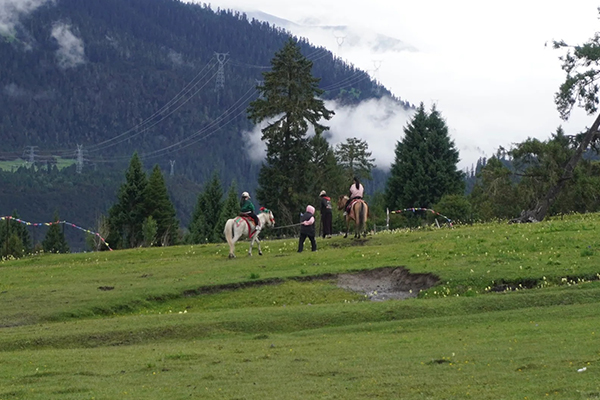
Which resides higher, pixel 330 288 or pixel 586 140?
pixel 586 140

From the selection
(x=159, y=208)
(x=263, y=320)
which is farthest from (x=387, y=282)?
(x=159, y=208)

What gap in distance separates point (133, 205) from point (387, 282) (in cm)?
8227

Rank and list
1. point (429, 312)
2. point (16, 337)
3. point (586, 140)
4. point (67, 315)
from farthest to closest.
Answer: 1. point (586, 140)
2. point (67, 315)
3. point (429, 312)
4. point (16, 337)

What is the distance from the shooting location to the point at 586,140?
5938 centimetres

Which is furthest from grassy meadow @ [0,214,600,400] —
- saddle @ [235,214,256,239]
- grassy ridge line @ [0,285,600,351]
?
saddle @ [235,214,256,239]

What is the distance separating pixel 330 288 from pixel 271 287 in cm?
223

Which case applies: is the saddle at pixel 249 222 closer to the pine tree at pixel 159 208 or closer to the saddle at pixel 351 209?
the saddle at pixel 351 209

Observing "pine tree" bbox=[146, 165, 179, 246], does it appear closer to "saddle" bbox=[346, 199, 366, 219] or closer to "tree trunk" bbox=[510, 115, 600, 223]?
"tree trunk" bbox=[510, 115, 600, 223]

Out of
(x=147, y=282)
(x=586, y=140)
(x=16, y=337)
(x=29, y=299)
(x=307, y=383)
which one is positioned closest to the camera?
(x=307, y=383)

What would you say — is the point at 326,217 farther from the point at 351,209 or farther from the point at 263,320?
the point at 263,320

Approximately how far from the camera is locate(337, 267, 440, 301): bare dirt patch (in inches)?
1224

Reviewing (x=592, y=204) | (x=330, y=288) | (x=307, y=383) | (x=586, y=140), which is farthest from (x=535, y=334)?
(x=592, y=204)

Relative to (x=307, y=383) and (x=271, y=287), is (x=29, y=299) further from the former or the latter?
(x=307, y=383)

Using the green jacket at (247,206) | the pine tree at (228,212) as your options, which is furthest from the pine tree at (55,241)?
the green jacket at (247,206)
